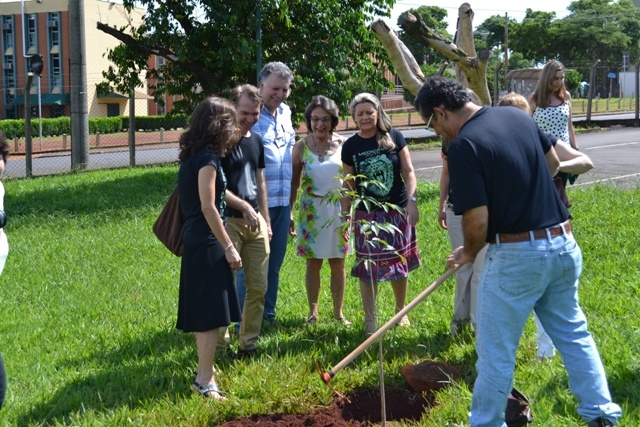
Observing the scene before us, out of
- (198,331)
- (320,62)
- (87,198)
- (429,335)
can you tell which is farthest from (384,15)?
(198,331)

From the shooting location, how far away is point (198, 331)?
15.6ft

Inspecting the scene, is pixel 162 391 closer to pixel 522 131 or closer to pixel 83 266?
pixel 522 131

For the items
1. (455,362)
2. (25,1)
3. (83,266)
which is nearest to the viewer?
(455,362)

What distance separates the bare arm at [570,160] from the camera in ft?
14.9

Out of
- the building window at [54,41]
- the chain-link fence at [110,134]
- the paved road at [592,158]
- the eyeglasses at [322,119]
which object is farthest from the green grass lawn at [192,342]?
the building window at [54,41]

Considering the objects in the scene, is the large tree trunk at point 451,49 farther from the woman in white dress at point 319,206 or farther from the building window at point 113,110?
the building window at point 113,110

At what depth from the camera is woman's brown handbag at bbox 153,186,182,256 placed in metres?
4.96

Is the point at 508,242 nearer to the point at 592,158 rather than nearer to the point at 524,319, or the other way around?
the point at 524,319

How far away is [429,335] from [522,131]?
92.2 inches

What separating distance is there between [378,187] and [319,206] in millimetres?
601

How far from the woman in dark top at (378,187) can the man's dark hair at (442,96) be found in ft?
6.03

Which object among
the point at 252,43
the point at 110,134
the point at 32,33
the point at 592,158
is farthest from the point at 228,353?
the point at 32,33

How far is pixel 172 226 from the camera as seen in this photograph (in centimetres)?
500

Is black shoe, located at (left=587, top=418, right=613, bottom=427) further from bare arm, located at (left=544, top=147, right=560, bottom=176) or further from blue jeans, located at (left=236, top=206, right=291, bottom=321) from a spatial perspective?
blue jeans, located at (left=236, top=206, right=291, bottom=321)
